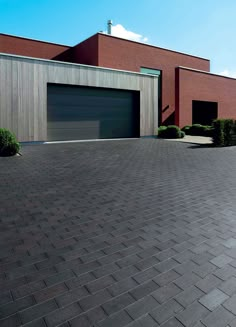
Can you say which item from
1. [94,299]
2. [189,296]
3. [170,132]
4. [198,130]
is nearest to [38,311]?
[94,299]

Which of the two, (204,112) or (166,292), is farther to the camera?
(204,112)

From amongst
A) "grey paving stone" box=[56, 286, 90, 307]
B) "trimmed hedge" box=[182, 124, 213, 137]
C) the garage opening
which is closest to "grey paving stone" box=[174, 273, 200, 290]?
"grey paving stone" box=[56, 286, 90, 307]

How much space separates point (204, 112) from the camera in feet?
89.0

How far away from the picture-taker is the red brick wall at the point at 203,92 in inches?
900

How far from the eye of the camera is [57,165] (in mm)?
8570

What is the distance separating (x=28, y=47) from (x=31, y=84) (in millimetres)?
11270

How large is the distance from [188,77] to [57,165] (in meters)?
18.0

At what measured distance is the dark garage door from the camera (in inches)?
581

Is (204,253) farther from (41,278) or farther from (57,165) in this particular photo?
(57,165)

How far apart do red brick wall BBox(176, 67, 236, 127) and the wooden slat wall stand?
29.1 ft

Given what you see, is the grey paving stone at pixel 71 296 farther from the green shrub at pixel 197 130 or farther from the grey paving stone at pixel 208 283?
the green shrub at pixel 197 130

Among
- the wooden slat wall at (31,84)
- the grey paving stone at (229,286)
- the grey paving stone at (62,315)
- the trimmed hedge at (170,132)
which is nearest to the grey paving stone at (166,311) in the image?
the grey paving stone at (229,286)

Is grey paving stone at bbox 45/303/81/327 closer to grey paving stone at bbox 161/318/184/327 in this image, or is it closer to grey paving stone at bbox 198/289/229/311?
grey paving stone at bbox 161/318/184/327

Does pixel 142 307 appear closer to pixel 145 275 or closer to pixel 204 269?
pixel 145 275
